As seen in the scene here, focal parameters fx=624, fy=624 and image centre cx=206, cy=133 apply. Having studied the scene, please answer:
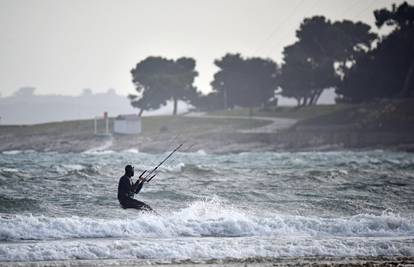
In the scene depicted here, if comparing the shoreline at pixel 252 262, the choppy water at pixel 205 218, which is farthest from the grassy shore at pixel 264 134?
the shoreline at pixel 252 262

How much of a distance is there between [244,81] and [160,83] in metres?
14.3

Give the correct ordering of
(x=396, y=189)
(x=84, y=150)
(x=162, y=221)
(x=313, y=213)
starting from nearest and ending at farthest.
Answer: (x=162, y=221) < (x=313, y=213) < (x=396, y=189) < (x=84, y=150)

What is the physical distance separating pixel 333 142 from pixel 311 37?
29338 millimetres

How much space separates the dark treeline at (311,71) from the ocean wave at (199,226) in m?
64.1

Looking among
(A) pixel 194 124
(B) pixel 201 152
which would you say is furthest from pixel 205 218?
(A) pixel 194 124

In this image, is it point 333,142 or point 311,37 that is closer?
point 333,142

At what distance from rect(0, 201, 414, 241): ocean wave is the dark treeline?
6407 centimetres

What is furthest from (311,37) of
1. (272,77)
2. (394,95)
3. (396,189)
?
(396,189)

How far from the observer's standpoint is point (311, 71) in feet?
290

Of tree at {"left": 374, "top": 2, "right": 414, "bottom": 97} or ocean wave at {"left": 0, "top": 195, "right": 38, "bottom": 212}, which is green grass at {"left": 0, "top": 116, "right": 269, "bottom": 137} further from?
ocean wave at {"left": 0, "top": 195, "right": 38, "bottom": 212}

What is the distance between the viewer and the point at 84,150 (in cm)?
8094

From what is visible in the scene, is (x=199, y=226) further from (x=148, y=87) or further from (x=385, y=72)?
(x=148, y=87)

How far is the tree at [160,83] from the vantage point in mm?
101812

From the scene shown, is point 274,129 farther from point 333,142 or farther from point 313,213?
point 313,213
